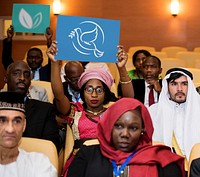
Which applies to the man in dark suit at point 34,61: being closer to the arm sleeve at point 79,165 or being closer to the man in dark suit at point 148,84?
the man in dark suit at point 148,84


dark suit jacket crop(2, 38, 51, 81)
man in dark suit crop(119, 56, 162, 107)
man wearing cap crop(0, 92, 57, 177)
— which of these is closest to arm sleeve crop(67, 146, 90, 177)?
man wearing cap crop(0, 92, 57, 177)

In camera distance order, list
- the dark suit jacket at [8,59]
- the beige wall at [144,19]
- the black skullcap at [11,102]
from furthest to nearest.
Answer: the beige wall at [144,19]
the dark suit jacket at [8,59]
the black skullcap at [11,102]

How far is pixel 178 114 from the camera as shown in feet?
12.2

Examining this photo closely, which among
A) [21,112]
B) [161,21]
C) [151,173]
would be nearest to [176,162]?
[151,173]

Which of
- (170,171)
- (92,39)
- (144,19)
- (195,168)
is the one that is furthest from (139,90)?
(144,19)

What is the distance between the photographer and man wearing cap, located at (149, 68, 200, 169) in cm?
361

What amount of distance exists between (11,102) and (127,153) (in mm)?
748

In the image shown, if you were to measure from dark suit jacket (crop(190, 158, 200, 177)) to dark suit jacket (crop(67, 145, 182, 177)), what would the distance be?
0.13 m

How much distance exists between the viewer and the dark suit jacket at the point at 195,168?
8.32 ft

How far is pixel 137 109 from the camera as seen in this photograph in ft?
8.32

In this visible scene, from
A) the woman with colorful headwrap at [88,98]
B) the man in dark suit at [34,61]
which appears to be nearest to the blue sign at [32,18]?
the man in dark suit at [34,61]

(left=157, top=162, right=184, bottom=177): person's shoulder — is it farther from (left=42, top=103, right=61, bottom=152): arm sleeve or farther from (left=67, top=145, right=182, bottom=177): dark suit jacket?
(left=42, top=103, right=61, bottom=152): arm sleeve

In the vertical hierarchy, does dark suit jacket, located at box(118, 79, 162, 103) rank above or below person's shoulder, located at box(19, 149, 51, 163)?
above

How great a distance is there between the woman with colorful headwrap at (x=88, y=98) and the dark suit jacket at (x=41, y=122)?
17 centimetres
